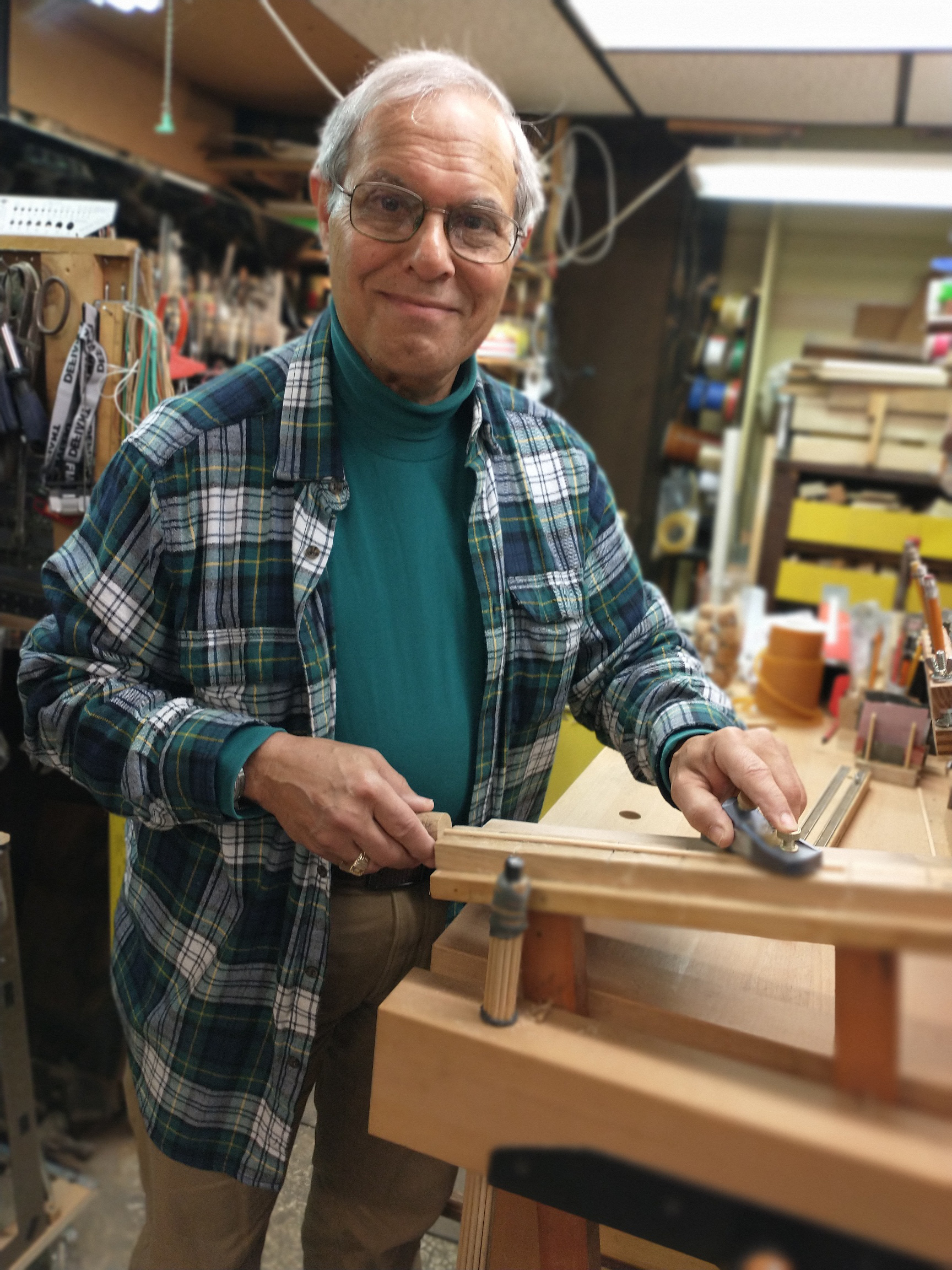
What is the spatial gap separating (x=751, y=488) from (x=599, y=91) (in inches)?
88.5

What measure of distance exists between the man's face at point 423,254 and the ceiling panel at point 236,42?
1.48 meters

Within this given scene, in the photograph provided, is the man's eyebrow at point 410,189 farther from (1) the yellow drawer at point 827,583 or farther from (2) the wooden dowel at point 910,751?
(1) the yellow drawer at point 827,583

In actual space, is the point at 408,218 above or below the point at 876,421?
below

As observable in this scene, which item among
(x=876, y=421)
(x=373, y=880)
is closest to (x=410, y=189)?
(x=373, y=880)

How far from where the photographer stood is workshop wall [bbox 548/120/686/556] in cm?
368

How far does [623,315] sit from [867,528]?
1344mm

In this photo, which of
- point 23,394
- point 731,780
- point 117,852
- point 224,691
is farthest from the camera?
point 117,852

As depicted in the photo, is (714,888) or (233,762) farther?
(233,762)

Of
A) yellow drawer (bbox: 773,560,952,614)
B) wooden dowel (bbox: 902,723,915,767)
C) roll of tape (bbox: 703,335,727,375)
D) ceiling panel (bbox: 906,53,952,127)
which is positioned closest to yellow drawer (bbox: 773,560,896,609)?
yellow drawer (bbox: 773,560,952,614)

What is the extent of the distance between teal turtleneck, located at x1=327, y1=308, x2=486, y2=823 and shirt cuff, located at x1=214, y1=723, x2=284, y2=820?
0.15 meters

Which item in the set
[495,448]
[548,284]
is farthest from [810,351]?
[495,448]

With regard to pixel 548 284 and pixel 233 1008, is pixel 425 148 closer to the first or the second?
pixel 233 1008

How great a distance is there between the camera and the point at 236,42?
2.57 m

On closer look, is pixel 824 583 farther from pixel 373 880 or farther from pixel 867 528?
pixel 373 880
